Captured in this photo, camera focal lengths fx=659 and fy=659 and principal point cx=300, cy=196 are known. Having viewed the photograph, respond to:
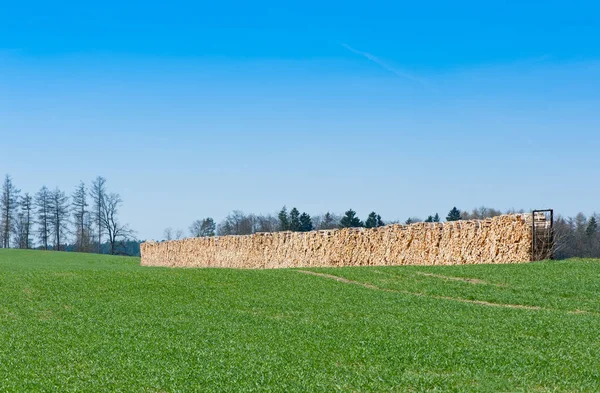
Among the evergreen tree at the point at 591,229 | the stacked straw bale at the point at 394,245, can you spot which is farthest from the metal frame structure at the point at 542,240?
the evergreen tree at the point at 591,229

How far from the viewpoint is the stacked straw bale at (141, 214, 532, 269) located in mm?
31938

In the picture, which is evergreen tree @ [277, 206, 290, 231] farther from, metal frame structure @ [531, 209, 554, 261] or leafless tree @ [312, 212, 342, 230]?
metal frame structure @ [531, 209, 554, 261]

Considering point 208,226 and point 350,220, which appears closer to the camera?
point 350,220

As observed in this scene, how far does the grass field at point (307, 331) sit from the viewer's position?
12.6 m

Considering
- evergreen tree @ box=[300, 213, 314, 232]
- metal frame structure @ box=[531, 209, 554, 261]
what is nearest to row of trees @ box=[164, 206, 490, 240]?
evergreen tree @ box=[300, 213, 314, 232]

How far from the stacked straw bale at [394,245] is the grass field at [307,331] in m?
3.29

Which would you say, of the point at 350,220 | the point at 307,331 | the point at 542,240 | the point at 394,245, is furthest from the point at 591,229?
the point at 307,331

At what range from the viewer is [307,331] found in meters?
17.0

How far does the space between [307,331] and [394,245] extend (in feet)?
70.4

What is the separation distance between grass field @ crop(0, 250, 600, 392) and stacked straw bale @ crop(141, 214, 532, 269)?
329 centimetres

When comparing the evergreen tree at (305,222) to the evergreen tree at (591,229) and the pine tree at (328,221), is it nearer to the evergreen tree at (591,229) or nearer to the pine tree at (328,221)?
the pine tree at (328,221)

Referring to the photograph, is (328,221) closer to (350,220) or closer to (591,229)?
(350,220)

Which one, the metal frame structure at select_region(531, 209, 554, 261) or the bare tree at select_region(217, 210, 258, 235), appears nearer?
the metal frame structure at select_region(531, 209, 554, 261)

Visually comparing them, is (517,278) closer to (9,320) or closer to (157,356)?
(157,356)
